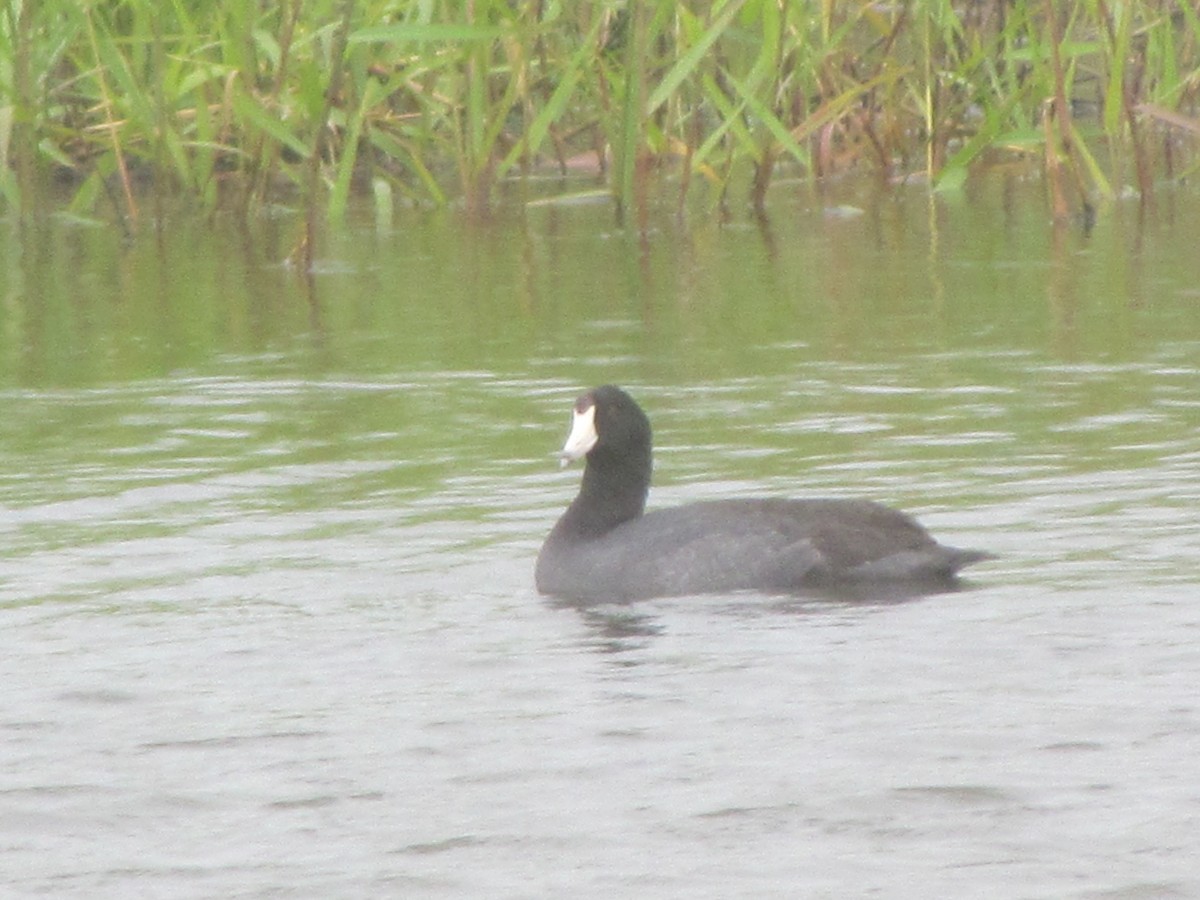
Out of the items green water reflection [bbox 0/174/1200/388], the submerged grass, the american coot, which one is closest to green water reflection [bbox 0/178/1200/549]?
green water reflection [bbox 0/174/1200/388]

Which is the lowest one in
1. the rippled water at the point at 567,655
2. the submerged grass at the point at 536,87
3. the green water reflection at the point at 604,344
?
the rippled water at the point at 567,655

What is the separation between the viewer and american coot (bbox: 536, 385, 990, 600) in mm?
7262

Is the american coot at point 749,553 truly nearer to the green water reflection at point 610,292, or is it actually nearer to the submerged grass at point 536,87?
the green water reflection at point 610,292

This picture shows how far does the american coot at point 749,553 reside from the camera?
286 inches

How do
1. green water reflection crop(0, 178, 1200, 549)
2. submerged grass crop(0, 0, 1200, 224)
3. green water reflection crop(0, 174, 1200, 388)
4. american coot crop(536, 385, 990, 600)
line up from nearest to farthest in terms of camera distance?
american coot crop(536, 385, 990, 600)
green water reflection crop(0, 178, 1200, 549)
green water reflection crop(0, 174, 1200, 388)
submerged grass crop(0, 0, 1200, 224)

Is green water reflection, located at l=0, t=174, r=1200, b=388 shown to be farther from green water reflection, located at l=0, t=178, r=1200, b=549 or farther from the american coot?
the american coot

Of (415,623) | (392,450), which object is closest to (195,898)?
(415,623)

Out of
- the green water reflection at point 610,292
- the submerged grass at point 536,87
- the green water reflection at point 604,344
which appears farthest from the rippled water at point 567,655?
the submerged grass at point 536,87

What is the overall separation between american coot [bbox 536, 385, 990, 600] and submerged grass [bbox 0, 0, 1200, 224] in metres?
5.15

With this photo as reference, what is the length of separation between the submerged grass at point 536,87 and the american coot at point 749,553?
5146 millimetres

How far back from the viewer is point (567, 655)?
6.59 meters

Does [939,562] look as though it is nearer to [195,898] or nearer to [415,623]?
[415,623]

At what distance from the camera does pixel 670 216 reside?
15641 mm

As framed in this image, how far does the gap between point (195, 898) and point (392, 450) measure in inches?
192
